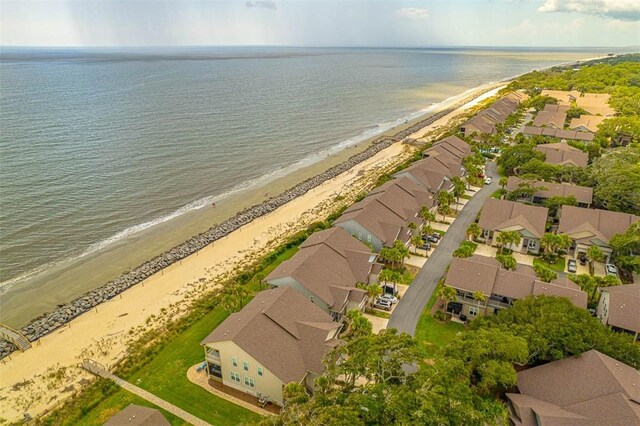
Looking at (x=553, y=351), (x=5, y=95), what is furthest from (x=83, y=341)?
(x=5, y=95)

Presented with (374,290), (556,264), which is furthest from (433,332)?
(556,264)

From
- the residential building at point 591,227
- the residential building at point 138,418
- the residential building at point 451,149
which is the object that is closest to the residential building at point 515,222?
the residential building at point 591,227

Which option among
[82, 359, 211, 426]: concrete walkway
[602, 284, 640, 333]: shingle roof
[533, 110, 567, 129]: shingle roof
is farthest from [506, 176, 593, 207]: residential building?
[82, 359, 211, 426]: concrete walkway

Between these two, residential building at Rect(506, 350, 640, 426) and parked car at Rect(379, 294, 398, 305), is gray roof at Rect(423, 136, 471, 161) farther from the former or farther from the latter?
residential building at Rect(506, 350, 640, 426)

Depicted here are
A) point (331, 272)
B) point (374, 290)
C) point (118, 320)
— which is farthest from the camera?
point (118, 320)

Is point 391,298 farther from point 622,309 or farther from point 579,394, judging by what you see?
point 622,309

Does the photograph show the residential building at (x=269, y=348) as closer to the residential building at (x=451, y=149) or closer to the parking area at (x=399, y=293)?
the parking area at (x=399, y=293)

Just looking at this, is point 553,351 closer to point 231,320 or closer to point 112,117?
point 231,320
